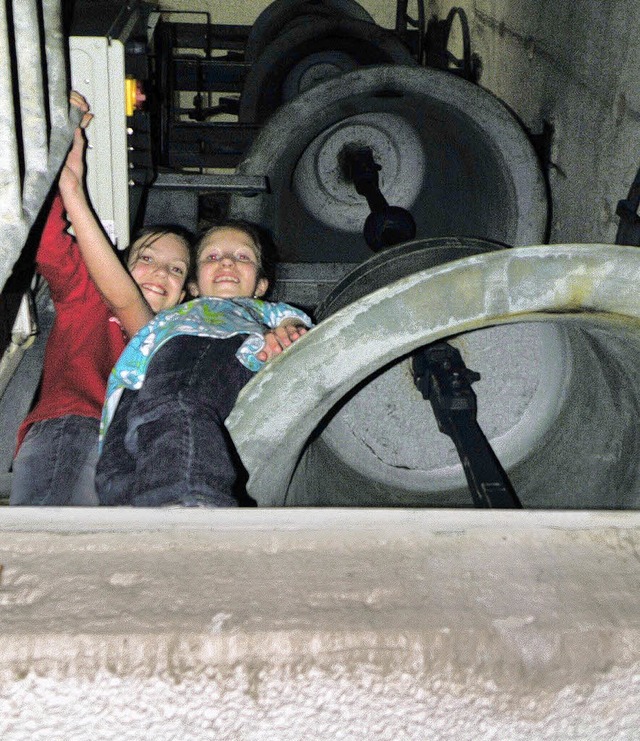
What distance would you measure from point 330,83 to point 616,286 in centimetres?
148

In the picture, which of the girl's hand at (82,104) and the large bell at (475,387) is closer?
the large bell at (475,387)

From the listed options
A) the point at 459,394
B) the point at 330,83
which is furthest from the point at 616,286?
the point at 330,83

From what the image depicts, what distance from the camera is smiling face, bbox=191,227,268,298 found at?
166 centimetres

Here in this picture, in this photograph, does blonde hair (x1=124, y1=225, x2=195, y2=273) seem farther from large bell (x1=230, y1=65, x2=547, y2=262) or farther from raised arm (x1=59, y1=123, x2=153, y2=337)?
large bell (x1=230, y1=65, x2=547, y2=262)

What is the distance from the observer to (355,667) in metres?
0.77

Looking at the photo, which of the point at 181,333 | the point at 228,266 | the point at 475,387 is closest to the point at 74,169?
the point at 228,266

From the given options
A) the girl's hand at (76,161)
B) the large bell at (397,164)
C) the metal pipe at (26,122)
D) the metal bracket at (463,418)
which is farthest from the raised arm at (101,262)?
the large bell at (397,164)

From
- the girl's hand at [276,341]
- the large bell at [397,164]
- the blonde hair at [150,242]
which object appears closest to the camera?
the girl's hand at [276,341]

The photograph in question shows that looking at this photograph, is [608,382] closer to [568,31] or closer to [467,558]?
[467,558]

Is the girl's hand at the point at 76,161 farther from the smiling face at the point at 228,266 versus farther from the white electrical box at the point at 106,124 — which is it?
the smiling face at the point at 228,266

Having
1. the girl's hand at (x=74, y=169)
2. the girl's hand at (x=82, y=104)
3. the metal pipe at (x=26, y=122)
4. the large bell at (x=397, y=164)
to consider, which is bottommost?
the large bell at (x=397, y=164)

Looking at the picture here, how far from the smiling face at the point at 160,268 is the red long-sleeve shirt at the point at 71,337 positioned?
0.31 ft

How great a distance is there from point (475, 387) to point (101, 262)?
0.98 m

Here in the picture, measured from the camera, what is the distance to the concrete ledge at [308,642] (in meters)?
0.76
